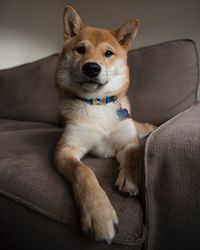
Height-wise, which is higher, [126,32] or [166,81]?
[126,32]

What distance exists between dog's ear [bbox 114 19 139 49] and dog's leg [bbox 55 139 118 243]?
76 cm

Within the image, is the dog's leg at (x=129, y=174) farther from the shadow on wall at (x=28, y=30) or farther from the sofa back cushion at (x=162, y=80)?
the shadow on wall at (x=28, y=30)

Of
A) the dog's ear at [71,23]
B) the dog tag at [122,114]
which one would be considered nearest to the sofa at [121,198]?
the dog tag at [122,114]

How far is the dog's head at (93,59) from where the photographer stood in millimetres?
1185

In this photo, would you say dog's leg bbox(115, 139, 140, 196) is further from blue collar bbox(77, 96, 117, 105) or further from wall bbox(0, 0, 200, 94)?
wall bbox(0, 0, 200, 94)

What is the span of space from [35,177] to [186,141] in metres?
0.50

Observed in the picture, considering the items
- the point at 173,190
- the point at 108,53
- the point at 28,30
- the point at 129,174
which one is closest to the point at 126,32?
the point at 108,53

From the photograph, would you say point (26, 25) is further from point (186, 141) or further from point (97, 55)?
point (186, 141)

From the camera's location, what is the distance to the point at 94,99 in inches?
49.4

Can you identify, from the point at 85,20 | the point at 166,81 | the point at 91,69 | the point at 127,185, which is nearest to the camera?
the point at 127,185

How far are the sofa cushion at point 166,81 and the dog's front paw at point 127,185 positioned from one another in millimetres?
817

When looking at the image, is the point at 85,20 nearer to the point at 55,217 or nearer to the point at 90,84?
the point at 90,84

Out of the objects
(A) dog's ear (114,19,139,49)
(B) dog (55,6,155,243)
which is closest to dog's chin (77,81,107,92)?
(B) dog (55,6,155,243)

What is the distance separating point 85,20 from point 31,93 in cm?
129
